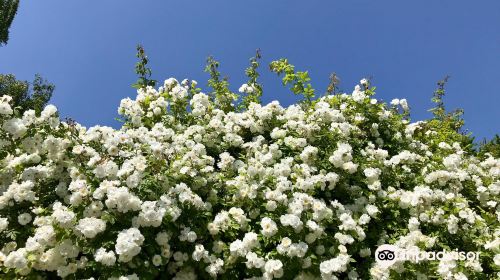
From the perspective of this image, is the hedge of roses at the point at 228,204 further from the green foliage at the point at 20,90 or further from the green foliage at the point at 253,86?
the green foliage at the point at 20,90

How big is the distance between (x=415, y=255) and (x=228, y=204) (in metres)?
1.94

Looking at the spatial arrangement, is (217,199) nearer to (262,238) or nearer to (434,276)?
(262,238)

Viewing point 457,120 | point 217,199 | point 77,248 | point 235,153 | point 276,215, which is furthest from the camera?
point 457,120

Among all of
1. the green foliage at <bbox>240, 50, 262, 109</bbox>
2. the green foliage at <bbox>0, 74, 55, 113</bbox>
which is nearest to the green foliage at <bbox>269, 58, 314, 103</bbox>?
the green foliage at <bbox>240, 50, 262, 109</bbox>

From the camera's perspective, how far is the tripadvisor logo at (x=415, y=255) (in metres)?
4.59

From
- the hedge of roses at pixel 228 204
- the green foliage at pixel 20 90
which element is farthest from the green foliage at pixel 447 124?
the green foliage at pixel 20 90

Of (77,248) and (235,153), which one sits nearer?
(77,248)

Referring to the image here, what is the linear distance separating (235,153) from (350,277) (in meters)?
2.20

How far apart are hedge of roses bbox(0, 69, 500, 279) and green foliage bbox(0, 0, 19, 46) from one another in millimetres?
22353

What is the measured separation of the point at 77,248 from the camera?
415 cm

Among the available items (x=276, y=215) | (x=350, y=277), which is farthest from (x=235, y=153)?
(x=350, y=277)

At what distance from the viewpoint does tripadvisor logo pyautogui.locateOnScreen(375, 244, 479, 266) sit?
4.59 metres

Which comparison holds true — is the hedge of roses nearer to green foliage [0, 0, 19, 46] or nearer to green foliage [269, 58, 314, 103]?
green foliage [269, 58, 314, 103]

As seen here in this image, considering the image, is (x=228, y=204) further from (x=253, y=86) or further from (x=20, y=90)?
(x=20, y=90)
